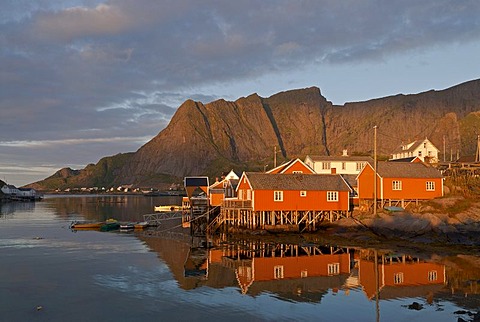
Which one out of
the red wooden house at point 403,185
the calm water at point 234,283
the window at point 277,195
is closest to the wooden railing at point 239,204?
the window at point 277,195

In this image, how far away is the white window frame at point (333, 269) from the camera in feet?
111

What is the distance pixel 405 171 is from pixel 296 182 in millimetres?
13894

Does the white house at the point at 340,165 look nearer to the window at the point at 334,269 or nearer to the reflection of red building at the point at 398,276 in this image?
the reflection of red building at the point at 398,276

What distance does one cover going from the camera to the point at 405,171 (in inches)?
2285

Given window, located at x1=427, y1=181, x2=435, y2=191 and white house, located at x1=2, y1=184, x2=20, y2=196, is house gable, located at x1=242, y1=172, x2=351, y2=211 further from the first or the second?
white house, located at x1=2, y1=184, x2=20, y2=196

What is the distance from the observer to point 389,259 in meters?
38.0

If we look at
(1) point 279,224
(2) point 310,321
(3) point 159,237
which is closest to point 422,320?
(2) point 310,321

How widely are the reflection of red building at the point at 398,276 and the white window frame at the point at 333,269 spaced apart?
1.53 metres

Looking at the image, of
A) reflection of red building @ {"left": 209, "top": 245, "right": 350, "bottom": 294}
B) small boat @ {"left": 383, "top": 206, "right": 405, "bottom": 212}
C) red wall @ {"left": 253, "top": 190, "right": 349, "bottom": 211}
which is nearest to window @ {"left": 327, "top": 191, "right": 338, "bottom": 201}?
red wall @ {"left": 253, "top": 190, "right": 349, "bottom": 211}

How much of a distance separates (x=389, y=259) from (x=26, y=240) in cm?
3882

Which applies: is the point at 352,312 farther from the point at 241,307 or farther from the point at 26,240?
the point at 26,240

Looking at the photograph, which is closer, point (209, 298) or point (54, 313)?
point (54, 313)

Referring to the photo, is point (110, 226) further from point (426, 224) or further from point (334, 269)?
point (426, 224)

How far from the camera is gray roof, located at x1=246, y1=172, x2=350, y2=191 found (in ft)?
175
